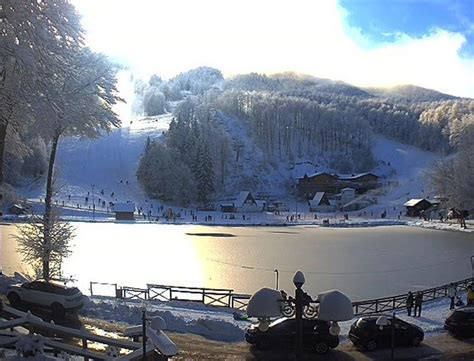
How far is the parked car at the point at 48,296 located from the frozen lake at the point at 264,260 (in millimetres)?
7752

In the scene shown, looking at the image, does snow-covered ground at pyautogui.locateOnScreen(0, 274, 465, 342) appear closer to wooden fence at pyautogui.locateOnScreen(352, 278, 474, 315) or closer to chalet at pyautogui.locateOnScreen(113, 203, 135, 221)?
wooden fence at pyautogui.locateOnScreen(352, 278, 474, 315)

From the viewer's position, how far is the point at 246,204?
107m

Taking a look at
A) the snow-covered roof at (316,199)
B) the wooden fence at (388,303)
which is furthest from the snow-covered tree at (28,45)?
the snow-covered roof at (316,199)

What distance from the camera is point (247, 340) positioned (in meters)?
18.1

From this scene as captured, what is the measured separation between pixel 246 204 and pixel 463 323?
8733 cm

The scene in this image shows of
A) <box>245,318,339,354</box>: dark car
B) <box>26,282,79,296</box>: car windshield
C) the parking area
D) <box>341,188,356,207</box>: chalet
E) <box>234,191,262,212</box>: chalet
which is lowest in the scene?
the parking area

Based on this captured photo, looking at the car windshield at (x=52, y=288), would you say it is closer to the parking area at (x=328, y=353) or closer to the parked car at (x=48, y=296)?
the parked car at (x=48, y=296)

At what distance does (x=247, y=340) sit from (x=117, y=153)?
12245 cm

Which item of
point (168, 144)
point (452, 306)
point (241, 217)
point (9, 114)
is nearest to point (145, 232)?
point (241, 217)

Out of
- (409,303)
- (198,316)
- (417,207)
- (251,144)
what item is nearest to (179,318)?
(198,316)

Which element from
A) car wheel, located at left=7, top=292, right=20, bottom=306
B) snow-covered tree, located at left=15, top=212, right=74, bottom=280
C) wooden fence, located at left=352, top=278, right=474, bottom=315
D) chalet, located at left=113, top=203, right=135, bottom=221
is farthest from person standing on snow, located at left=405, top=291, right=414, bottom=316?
chalet, located at left=113, top=203, right=135, bottom=221

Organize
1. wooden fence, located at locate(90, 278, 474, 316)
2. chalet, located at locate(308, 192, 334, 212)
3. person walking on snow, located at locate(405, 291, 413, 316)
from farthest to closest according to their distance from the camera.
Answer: chalet, located at locate(308, 192, 334, 212)
wooden fence, located at locate(90, 278, 474, 316)
person walking on snow, located at locate(405, 291, 413, 316)

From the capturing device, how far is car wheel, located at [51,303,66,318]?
20.8m

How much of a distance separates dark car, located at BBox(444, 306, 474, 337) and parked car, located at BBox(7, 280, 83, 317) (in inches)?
590
